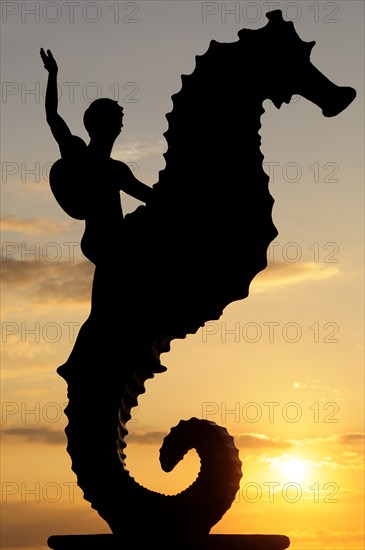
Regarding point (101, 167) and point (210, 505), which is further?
point (101, 167)

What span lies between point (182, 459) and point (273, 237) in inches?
77.8

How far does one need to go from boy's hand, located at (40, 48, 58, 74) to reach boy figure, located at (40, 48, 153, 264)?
0.01 m

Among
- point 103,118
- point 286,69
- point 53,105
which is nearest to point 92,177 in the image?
point 103,118

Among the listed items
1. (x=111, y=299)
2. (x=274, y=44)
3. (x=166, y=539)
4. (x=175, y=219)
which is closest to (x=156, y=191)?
(x=175, y=219)

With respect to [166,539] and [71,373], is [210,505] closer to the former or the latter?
[166,539]

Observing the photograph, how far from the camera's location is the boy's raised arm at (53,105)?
1012cm

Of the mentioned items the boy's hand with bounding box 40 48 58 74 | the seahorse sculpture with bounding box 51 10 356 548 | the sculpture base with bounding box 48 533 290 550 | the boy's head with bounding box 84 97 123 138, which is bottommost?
the sculpture base with bounding box 48 533 290 550

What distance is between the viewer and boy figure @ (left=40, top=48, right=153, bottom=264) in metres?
10.0

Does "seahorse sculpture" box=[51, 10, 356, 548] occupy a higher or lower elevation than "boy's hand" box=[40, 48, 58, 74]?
lower

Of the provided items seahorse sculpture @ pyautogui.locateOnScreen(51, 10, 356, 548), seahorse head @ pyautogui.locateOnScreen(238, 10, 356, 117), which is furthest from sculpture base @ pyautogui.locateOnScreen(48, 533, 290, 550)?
seahorse head @ pyautogui.locateOnScreen(238, 10, 356, 117)

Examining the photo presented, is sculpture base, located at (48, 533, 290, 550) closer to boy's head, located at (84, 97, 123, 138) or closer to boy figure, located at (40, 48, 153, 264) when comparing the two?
boy figure, located at (40, 48, 153, 264)

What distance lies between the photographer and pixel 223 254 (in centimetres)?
946

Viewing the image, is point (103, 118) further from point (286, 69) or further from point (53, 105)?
point (286, 69)

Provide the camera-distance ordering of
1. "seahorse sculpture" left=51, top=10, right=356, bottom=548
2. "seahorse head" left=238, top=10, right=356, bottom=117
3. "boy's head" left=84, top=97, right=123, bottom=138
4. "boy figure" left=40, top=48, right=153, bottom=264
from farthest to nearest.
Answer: "boy's head" left=84, top=97, right=123, bottom=138, "boy figure" left=40, top=48, right=153, bottom=264, "seahorse head" left=238, top=10, right=356, bottom=117, "seahorse sculpture" left=51, top=10, right=356, bottom=548
